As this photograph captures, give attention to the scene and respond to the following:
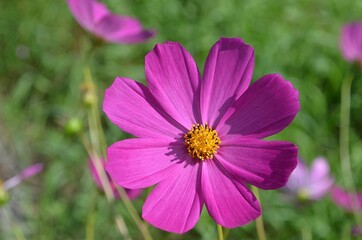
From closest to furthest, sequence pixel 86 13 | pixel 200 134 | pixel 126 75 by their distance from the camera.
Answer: pixel 200 134, pixel 86 13, pixel 126 75

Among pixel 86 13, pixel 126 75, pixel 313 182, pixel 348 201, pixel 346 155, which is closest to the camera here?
pixel 86 13

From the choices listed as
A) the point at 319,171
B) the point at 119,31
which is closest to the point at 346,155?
the point at 319,171

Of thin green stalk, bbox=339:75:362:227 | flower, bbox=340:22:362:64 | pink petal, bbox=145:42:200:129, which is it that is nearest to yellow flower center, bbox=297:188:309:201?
thin green stalk, bbox=339:75:362:227

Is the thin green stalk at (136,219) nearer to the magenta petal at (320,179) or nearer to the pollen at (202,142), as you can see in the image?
the pollen at (202,142)

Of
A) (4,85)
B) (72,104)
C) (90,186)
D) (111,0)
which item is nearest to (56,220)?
(90,186)

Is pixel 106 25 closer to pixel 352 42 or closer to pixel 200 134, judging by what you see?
pixel 200 134

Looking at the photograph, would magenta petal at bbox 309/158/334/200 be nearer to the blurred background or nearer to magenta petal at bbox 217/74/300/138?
the blurred background

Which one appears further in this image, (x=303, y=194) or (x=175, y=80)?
(x=303, y=194)

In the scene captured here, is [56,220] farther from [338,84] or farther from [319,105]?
[338,84]
